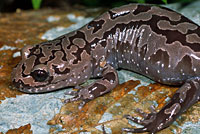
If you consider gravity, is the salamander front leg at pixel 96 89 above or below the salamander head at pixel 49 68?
below

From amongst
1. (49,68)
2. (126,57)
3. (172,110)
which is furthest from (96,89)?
(172,110)

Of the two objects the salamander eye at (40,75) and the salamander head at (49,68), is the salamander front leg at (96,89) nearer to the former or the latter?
the salamander head at (49,68)

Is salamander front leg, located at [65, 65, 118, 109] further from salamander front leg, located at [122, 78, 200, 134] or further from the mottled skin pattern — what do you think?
salamander front leg, located at [122, 78, 200, 134]

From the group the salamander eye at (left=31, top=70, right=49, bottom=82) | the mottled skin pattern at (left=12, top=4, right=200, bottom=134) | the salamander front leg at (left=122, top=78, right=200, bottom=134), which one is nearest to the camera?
the salamander front leg at (left=122, top=78, right=200, bottom=134)

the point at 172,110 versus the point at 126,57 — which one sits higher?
the point at 126,57

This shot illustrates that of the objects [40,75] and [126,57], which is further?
[126,57]

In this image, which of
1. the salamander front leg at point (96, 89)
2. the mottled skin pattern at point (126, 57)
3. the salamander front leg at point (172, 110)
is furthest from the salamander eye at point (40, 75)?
the salamander front leg at point (172, 110)

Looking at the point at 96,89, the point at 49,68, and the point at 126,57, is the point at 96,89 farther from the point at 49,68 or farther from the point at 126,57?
the point at 126,57

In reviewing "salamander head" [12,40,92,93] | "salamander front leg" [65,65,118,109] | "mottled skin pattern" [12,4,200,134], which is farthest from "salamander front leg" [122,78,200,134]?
"salamander head" [12,40,92,93]
